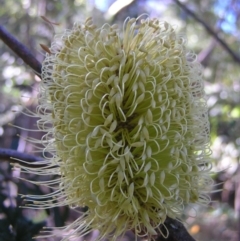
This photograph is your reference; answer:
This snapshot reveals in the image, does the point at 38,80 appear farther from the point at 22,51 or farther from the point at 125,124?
the point at 125,124

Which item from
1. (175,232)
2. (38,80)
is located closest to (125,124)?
(175,232)

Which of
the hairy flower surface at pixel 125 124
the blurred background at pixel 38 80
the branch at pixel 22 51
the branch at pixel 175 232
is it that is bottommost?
the branch at pixel 175 232

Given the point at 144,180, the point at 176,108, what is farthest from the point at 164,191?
the point at 176,108

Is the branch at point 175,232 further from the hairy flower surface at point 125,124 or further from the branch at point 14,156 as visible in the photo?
the branch at point 14,156

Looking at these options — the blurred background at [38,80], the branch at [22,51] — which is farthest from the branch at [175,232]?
the branch at [22,51]

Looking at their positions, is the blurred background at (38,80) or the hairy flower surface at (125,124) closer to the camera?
the hairy flower surface at (125,124)

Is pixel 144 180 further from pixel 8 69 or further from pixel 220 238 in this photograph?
pixel 220 238

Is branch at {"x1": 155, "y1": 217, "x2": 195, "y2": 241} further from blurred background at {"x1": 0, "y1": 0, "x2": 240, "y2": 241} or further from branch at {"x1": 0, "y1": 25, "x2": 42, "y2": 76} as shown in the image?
branch at {"x1": 0, "y1": 25, "x2": 42, "y2": 76}
